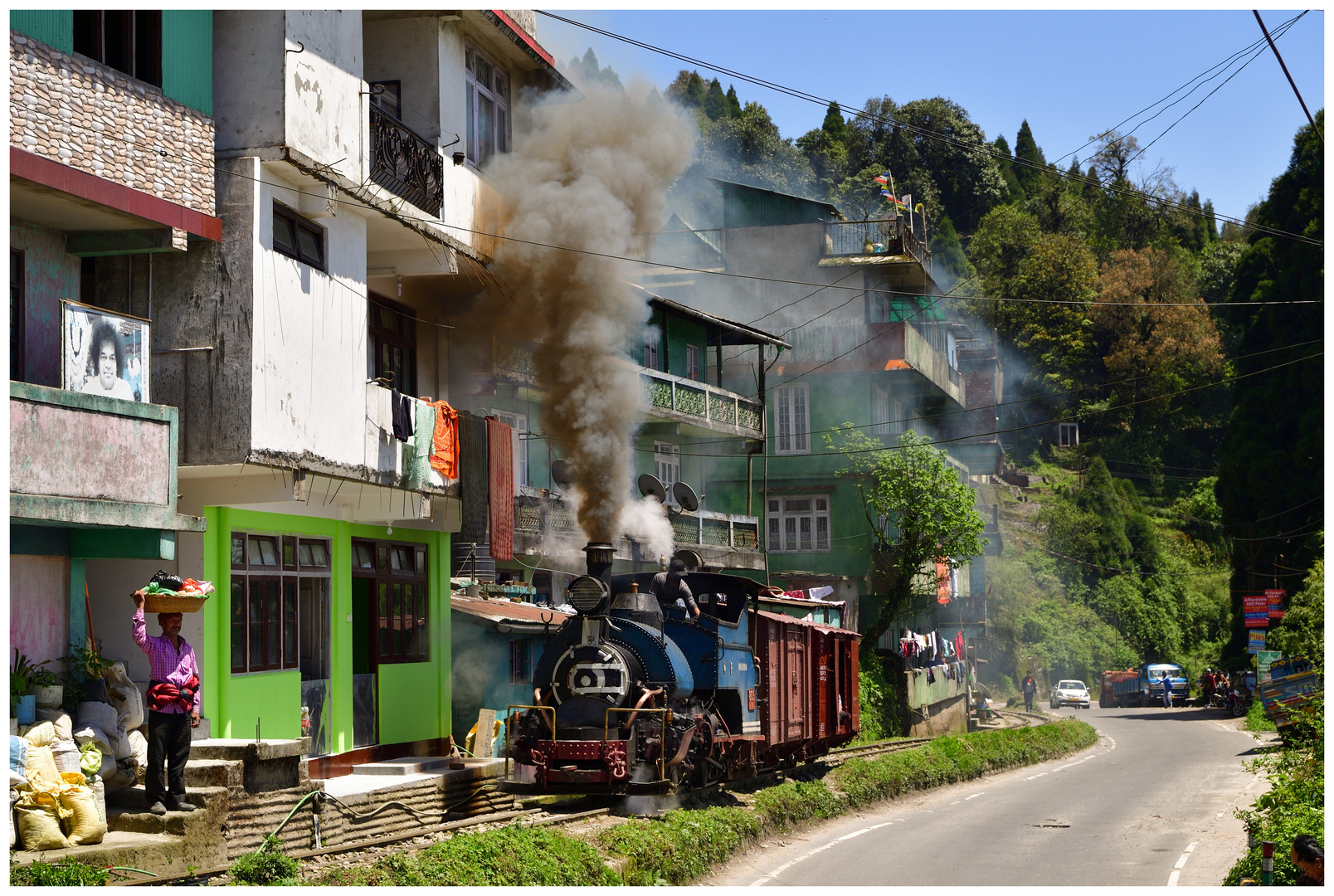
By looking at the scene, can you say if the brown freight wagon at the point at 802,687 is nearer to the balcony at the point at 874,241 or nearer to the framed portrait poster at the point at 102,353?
the framed portrait poster at the point at 102,353

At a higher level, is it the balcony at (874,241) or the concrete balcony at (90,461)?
the balcony at (874,241)

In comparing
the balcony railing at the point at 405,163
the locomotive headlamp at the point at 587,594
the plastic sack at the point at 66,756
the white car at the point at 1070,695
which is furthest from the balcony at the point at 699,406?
the white car at the point at 1070,695

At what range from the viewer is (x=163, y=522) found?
516 inches

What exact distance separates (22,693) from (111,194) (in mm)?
4736

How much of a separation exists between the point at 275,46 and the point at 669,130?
270 inches

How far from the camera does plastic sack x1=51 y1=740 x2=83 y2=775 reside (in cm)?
1154

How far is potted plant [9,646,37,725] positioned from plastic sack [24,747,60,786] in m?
0.72

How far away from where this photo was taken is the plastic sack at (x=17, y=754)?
11.0 m

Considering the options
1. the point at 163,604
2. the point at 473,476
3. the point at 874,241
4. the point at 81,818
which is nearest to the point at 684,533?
the point at 473,476

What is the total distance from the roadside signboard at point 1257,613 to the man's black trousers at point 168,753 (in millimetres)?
37148

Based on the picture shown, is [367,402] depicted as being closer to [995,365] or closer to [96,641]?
[96,641]

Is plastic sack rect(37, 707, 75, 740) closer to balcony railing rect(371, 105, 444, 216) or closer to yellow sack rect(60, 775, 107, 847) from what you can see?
yellow sack rect(60, 775, 107, 847)

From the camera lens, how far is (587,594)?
16.0 metres

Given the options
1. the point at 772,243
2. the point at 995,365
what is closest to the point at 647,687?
the point at 772,243
